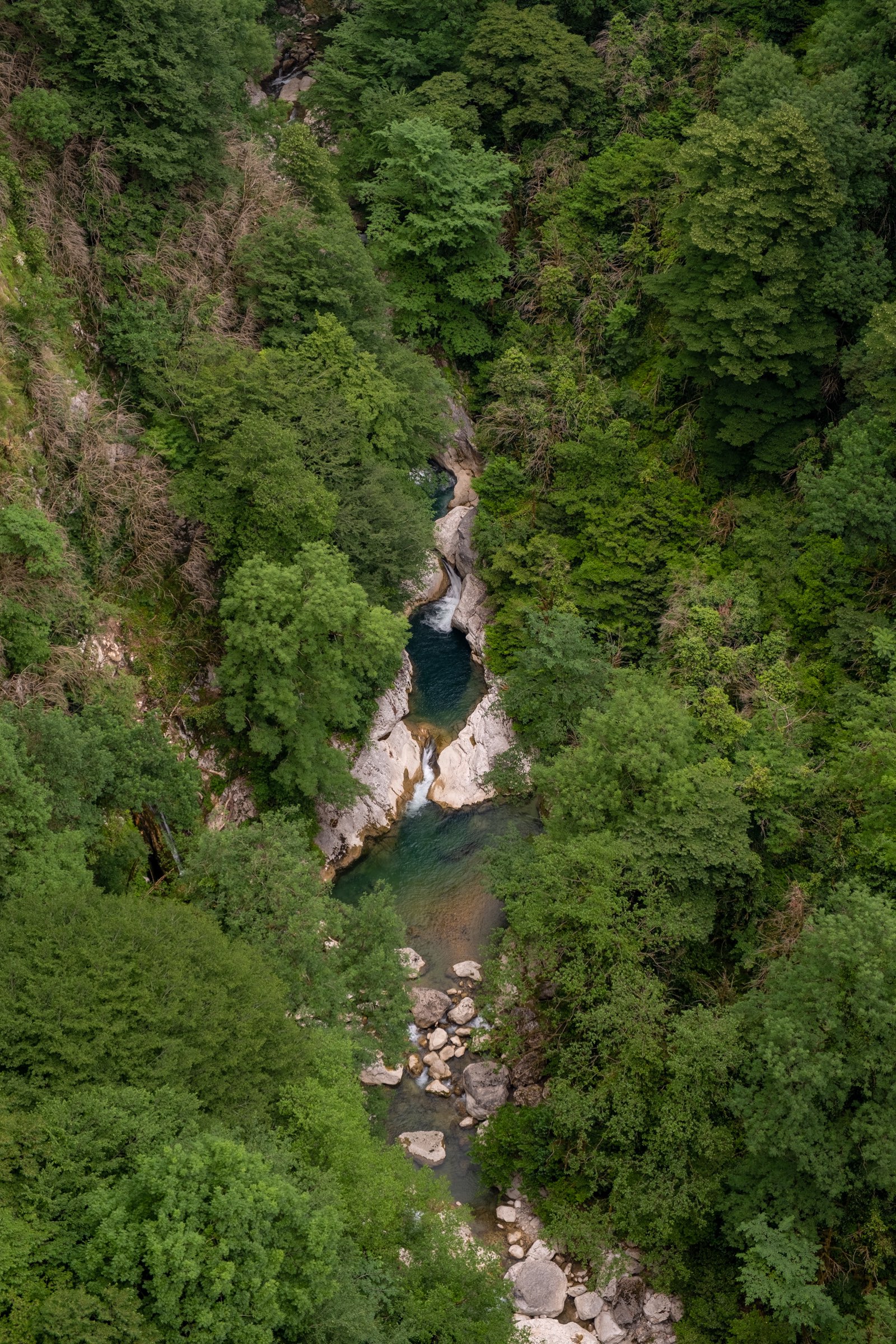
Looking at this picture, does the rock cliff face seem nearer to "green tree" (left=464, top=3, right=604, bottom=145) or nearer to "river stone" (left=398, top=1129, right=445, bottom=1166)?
"river stone" (left=398, top=1129, right=445, bottom=1166)

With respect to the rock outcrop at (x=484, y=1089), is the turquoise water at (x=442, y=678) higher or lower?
higher

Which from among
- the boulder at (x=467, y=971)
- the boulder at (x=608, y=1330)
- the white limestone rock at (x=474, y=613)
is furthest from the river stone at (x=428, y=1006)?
the white limestone rock at (x=474, y=613)

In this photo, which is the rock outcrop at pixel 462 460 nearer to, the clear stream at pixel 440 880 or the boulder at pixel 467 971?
the clear stream at pixel 440 880

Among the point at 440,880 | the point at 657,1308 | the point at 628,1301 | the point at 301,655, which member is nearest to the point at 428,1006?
the point at 440,880

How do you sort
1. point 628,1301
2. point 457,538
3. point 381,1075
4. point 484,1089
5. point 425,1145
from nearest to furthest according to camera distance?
point 628,1301, point 425,1145, point 484,1089, point 381,1075, point 457,538

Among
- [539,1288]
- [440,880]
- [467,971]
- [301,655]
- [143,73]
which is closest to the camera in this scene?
[539,1288]

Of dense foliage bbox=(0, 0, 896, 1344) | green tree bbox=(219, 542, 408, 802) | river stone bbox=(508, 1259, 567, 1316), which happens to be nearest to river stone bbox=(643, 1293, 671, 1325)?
dense foliage bbox=(0, 0, 896, 1344)

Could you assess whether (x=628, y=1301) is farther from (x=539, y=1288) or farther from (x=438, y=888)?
(x=438, y=888)
